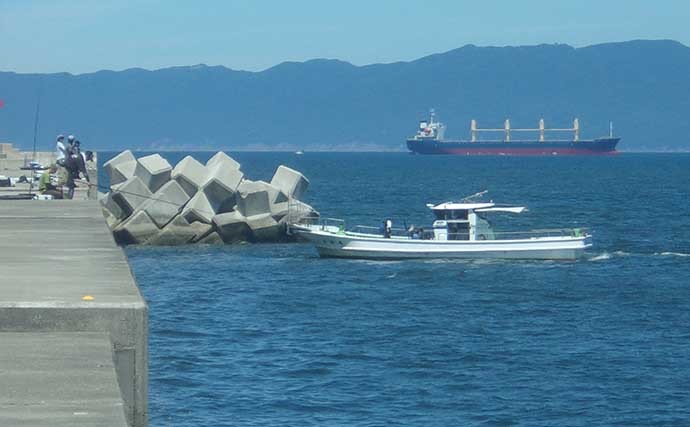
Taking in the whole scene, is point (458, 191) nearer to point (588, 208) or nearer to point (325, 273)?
point (588, 208)

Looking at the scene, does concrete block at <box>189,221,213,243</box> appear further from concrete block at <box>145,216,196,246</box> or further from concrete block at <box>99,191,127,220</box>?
concrete block at <box>99,191,127,220</box>

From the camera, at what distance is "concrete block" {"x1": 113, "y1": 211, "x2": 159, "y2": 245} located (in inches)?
1597

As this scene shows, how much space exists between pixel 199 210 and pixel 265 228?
7.83 ft

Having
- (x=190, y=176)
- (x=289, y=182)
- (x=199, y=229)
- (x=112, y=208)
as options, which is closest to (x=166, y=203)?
(x=199, y=229)

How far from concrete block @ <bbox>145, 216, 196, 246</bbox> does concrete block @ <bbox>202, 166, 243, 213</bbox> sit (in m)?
1.07

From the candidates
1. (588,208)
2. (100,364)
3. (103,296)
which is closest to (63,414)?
(100,364)

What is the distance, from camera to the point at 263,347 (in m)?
23.0

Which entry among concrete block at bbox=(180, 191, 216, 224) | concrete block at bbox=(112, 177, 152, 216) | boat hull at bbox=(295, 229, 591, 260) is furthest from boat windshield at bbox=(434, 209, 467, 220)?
concrete block at bbox=(112, 177, 152, 216)

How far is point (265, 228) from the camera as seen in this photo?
142 ft

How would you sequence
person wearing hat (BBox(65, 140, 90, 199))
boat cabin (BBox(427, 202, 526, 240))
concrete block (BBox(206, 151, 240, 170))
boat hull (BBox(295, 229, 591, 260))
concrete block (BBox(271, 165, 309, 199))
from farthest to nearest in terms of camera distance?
concrete block (BBox(271, 165, 309, 199))
concrete block (BBox(206, 151, 240, 170))
boat cabin (BBox(427, 202, 526, 240))
boat hull (BBox(295, 229, 591, 260))
person wearing hat (BBox(65, 140, 90, 199))

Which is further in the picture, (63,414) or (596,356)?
(596,356)

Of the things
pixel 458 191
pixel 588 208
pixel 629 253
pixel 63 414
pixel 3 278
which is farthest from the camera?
pixel 458 191

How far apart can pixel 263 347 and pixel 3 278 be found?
11.0m

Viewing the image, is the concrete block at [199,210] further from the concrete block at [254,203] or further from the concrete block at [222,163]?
the concrete block at [222,163]
